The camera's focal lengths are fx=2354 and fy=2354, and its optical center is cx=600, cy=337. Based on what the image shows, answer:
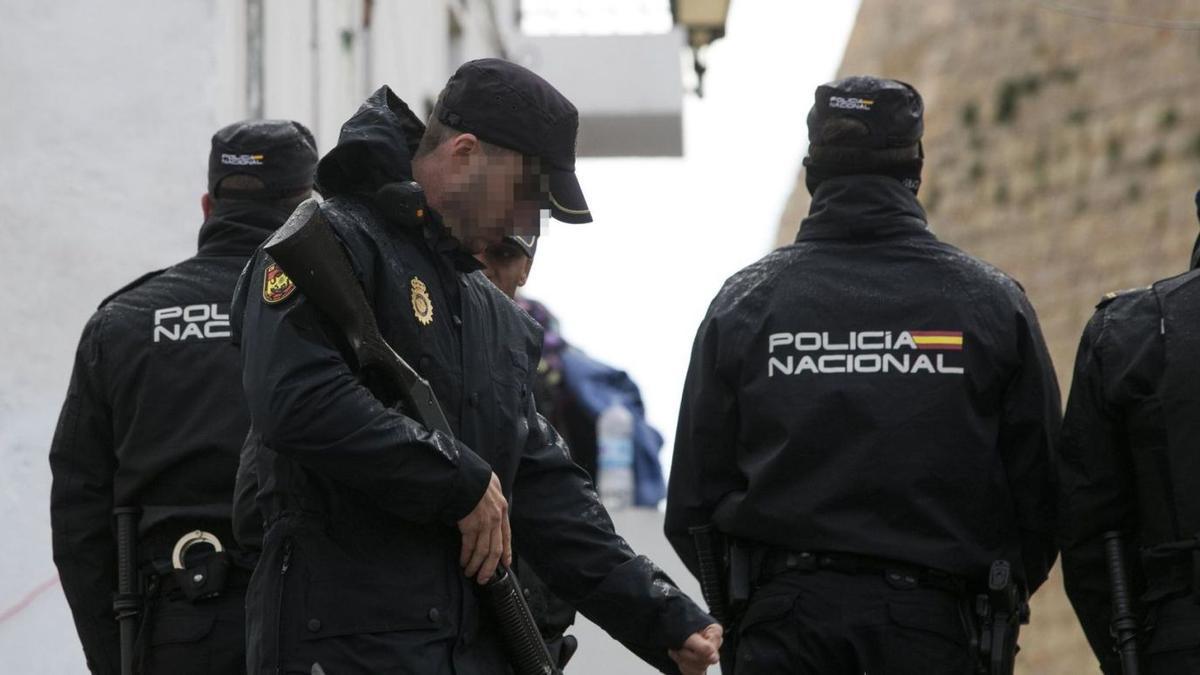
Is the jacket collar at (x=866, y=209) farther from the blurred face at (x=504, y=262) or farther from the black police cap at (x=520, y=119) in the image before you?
the black police cap at (x=520, y=119)

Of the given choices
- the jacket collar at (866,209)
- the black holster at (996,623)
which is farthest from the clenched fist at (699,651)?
the jacket collar at (866,209)

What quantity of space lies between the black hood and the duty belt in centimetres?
143

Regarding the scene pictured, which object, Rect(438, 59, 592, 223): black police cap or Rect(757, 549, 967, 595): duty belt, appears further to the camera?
Rect(757, 549, 967, 595): duty belt

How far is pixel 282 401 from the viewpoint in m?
3.87

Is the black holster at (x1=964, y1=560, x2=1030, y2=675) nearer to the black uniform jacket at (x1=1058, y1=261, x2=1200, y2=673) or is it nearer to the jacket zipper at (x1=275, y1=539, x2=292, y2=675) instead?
the black uniform jacket at (x1=1058, y1=261, x2=1200, y2=673)

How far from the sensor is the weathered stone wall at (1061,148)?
27406 millimetres

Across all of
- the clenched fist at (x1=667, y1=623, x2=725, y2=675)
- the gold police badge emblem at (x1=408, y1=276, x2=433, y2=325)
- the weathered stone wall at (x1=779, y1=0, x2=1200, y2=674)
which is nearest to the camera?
the gold police badge emblem at (x1=408, y1=276, x2=433, y2=325)

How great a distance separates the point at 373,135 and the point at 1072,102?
26.7 metres

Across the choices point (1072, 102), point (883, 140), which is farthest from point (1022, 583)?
point (1072, 102)

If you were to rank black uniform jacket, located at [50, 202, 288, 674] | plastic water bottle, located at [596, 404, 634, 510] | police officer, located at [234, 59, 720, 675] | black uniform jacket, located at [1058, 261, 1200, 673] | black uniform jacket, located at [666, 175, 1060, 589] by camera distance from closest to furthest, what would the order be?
police officer, located at [234, 59, 720, 675] → black uniform jacket, located at [1058, 261, 1200, 673] → black uniform jacket, located at [666, 175, 1060, 589] → black uniform jacket, located at [50, 202, 288, 674] → plastic water bottle, located at [596, 404, 634, 510]

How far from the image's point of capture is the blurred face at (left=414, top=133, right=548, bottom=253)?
4.20 metres

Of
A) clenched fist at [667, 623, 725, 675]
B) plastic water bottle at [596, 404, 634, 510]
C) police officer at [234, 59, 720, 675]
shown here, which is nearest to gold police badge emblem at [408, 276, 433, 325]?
police officer at [234, 59, 720, 675]

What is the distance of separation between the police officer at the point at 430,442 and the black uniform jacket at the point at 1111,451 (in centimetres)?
113

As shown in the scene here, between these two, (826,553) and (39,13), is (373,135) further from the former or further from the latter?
(39,13)
